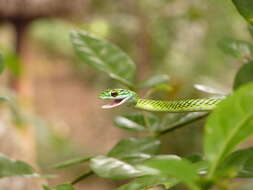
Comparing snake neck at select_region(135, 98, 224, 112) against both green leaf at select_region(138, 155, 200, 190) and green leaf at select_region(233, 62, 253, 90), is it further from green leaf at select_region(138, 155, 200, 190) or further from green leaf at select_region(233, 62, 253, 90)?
green leaf at select_region(138, 155, 200, 190)

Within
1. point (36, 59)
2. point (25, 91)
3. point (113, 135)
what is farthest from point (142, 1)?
point (36, 59)

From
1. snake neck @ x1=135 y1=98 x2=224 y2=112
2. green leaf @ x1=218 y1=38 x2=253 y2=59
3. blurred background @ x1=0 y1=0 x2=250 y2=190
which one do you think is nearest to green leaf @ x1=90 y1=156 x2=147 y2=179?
snake neck @ x1=135 y1=98 x2=224 y2=112

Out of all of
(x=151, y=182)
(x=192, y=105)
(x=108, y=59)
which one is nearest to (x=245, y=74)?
(x=192, y=105)

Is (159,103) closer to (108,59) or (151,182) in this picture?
(108,59)

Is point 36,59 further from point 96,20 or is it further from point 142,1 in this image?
point 142,1

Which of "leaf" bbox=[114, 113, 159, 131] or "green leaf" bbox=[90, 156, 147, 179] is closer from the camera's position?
"green leaf" bbox=[90, 156, 147, 179]
